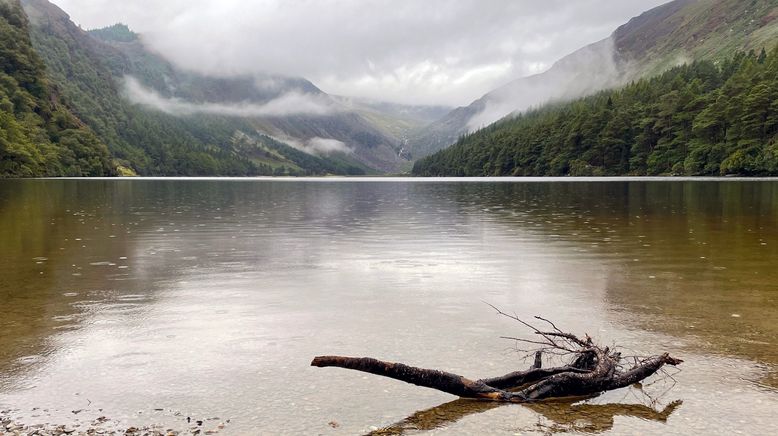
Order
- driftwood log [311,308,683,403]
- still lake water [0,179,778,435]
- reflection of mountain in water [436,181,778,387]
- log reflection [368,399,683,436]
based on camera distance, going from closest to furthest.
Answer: log reflection [368,399,683,436] < still lake water [0,179,778,435] < driftwood log [311,308,683,403] < reflection of mountain in water [436,181,778,387]

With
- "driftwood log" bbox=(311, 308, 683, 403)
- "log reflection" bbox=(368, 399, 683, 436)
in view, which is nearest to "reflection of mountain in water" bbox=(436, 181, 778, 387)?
"driftwood log" bbox=(311, 308, 683, 403)

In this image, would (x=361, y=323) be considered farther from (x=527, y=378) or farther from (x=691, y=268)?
(x=691, y=268)

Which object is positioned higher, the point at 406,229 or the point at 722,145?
the point at 722,145

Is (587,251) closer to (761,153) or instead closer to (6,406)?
(6,406)

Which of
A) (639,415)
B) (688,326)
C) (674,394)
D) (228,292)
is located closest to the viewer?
(639,415)

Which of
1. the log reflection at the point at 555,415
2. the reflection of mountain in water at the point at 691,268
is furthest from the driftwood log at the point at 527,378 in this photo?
the reflection of mountain in water at the point at 691,268

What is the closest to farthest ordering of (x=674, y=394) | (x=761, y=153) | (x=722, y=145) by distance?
(x=674, y=394) < (x=761, y=153) < (x=722, y=145)

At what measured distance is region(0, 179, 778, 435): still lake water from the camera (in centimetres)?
968

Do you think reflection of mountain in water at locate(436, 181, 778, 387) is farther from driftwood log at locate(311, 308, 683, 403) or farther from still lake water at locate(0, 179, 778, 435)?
driftwood log at locate(311, 308, 683, 403)

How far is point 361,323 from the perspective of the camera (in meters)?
15.1

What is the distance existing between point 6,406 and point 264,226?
31.6 metres

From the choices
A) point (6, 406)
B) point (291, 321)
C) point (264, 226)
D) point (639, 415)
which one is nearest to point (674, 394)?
point (639, 415)

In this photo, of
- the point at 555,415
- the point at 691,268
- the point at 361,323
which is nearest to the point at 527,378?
the point at 555,415

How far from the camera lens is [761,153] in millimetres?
139500
